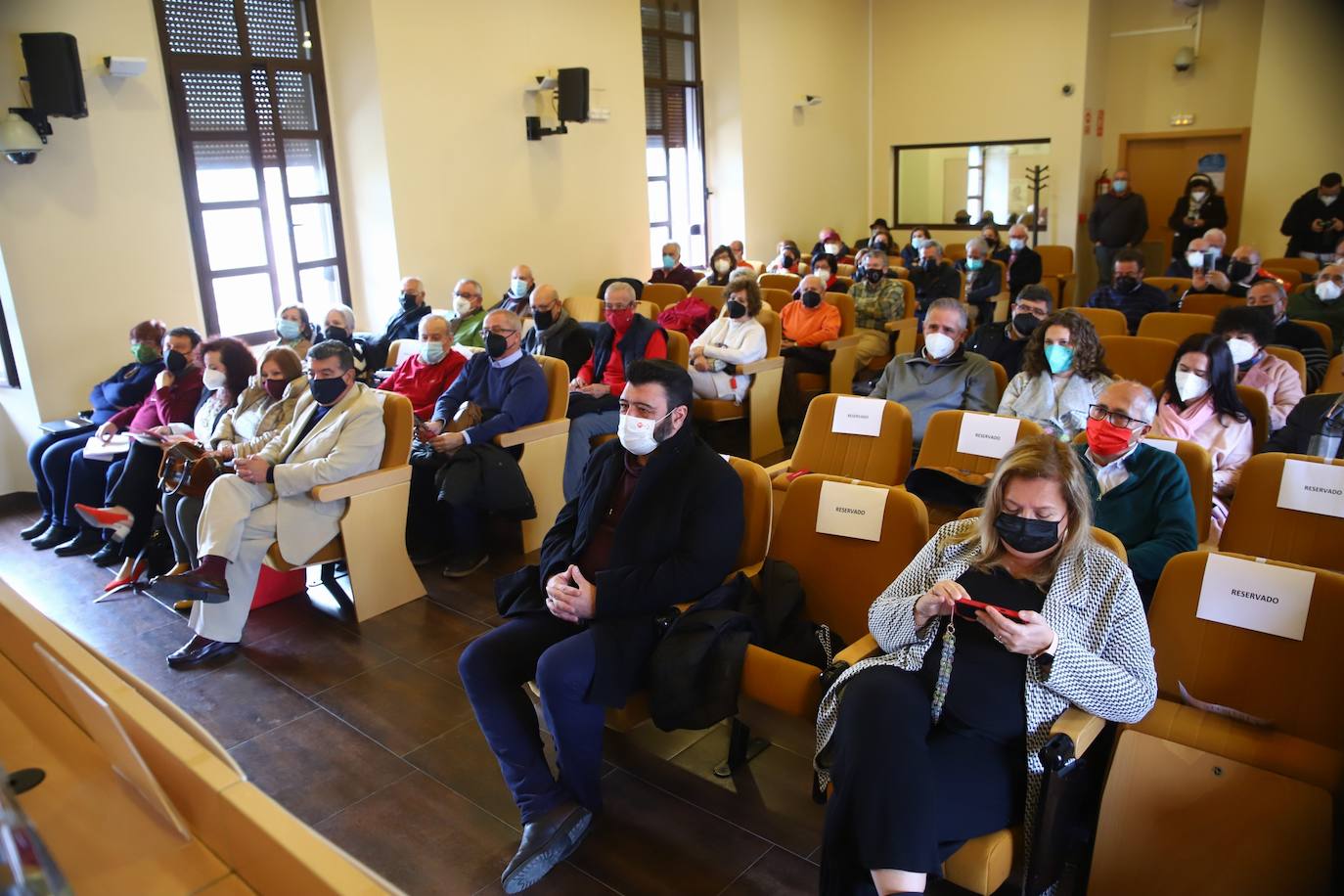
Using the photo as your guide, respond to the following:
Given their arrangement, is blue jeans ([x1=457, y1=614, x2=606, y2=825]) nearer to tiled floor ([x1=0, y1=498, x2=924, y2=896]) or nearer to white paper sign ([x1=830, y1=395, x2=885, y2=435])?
tiled floor ([x1=0, y1=498, x2=924, y2=896])

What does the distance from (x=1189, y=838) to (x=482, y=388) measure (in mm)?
3620

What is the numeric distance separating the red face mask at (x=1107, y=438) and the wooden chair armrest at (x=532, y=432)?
259 centimetres

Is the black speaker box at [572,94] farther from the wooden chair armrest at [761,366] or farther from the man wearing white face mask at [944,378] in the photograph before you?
the man wearing white face mask at [944,378]

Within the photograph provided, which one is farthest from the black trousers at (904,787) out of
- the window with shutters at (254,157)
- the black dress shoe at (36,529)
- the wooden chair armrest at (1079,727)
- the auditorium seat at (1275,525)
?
the window with shutters at (254,157)

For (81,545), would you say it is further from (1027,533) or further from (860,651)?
(1027,533)

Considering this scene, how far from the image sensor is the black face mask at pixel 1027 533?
84.8 inches

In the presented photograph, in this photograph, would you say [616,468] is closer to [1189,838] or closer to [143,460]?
[1189,838]

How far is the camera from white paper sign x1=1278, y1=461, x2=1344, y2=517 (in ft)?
9.14

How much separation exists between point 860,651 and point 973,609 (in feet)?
1.25

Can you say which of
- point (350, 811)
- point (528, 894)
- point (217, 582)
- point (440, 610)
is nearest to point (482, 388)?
point (440, 610)

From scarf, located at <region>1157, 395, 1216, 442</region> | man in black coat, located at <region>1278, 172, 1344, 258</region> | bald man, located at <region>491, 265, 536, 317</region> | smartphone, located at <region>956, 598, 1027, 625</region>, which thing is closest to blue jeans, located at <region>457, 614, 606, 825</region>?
smartphone, located at <region>956, 598, 1027, 625</region>

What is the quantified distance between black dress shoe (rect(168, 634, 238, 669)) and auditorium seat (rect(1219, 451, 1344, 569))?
360 centimetres

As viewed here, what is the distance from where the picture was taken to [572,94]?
26.6 feet

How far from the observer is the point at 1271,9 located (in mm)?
9711
